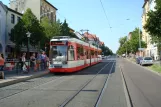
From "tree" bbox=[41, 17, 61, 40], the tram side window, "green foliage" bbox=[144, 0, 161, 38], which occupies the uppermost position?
"tree" bbox=[41, 17, 61, 40]

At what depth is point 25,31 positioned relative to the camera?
46406mm

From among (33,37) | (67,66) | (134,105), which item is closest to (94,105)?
(134,105)

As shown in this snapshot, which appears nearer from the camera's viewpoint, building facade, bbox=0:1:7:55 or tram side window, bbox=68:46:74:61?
tram side window, bbox=68:46:74:61

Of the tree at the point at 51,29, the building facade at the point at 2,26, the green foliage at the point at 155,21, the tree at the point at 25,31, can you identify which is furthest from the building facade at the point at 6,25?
the green foliage at the point at 155,21

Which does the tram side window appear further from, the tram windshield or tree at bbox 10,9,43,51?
tree at bbox 10,9,43,51

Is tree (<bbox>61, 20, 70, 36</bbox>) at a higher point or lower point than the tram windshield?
higher

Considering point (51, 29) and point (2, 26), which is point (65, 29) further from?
point (2, 26)

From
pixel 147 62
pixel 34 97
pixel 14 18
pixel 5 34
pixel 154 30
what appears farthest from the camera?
pixel 14 18

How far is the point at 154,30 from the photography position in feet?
86.0

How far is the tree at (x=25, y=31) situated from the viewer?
45.7 meters

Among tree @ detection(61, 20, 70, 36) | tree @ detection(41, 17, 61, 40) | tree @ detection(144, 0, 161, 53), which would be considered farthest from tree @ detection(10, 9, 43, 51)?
tree @ detection(144, 0, 161, 53)

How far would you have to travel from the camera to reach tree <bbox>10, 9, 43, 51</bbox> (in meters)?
45.7

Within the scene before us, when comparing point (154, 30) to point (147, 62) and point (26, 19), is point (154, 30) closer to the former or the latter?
point (147, 62)

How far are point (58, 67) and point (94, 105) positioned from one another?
A: 14.0 meters
